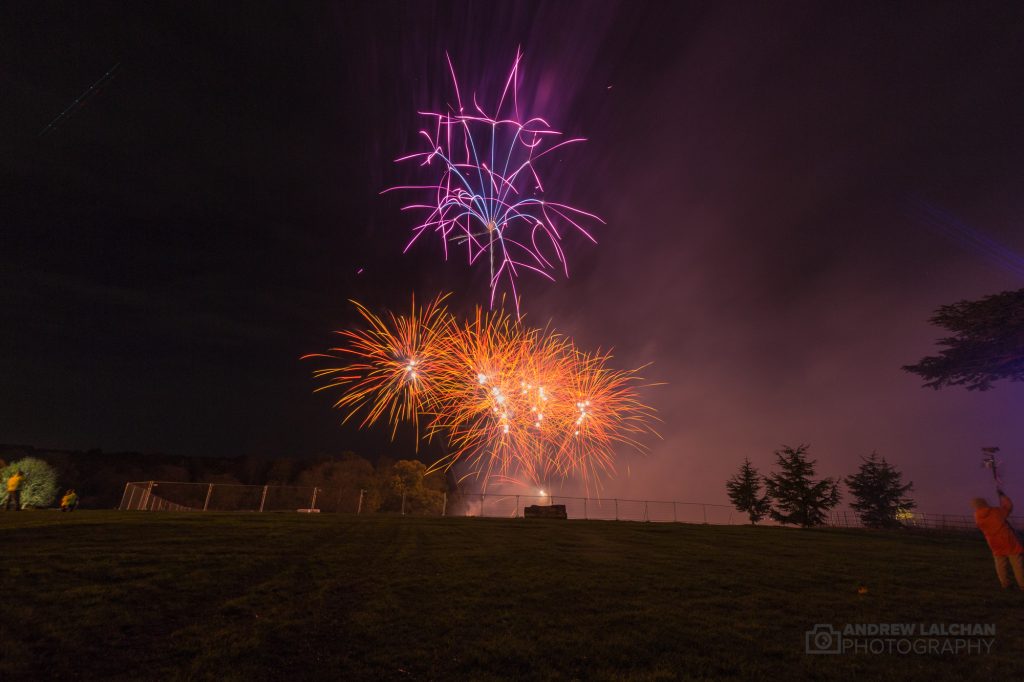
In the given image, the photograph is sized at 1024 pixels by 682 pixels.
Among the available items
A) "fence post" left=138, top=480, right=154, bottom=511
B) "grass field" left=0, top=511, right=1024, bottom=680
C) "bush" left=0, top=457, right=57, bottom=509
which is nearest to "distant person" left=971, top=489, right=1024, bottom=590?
"grass field" left=0, top=511, right=1024, bottom=680

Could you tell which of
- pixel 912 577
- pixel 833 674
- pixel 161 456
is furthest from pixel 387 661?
pixel 161 456

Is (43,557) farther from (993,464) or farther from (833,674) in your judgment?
(993,464)

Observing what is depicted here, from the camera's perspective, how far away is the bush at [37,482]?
192ft

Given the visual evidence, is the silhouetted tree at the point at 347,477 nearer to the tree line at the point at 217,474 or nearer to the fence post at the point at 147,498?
the tree line at the point at 217,474

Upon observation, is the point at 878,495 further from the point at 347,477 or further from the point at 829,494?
the point at 347,477

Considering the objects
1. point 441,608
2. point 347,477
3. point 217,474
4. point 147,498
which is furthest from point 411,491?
point 441,608

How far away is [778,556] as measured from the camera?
14.5m

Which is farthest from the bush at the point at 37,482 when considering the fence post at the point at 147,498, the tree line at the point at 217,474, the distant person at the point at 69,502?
the distant person at the point at 69,502

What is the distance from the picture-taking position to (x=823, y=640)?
7.00 metres

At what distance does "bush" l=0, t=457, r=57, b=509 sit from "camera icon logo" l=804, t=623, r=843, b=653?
84.2 m

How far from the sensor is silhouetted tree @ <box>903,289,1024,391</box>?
2481 centimetres

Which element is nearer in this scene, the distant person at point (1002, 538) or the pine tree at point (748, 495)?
the distant person at point (1002, 538)

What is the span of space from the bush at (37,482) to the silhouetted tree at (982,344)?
95.2 metres

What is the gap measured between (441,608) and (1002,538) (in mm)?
12779
